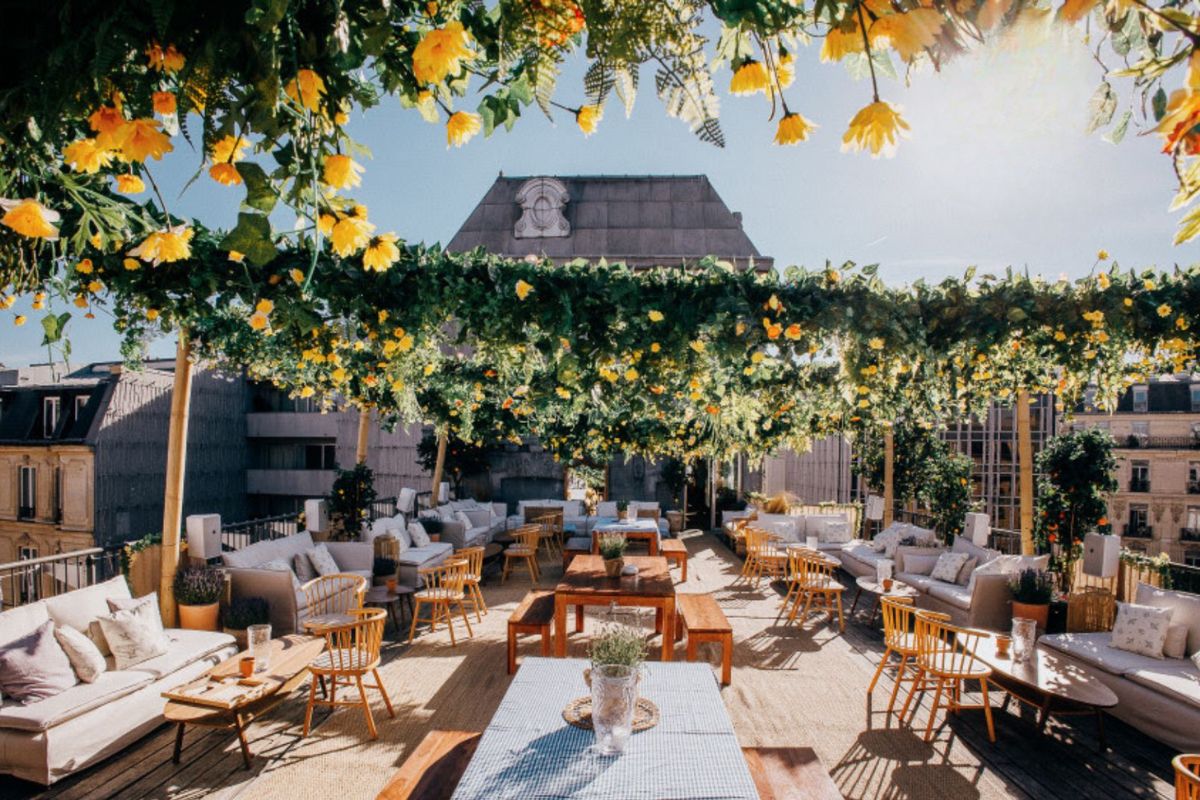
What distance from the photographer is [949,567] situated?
24.0 feet

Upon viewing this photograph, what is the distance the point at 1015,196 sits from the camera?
1.60 metres

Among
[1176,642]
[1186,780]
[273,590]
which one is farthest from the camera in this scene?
[273,590]

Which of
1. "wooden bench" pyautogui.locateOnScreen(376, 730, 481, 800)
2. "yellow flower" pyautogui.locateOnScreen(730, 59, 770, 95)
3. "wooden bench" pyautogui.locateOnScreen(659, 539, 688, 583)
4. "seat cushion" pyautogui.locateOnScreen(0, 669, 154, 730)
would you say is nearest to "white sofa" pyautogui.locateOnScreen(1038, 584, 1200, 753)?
"wooden bench" pyautogui.locateOnScreen(659, 539, 688, 583)

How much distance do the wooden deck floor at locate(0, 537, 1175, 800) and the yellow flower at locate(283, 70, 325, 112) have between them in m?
3.72

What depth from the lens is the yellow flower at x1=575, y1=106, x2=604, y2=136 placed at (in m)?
1.30

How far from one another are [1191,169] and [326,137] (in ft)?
4.92

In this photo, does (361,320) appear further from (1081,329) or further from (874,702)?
(1081,329)

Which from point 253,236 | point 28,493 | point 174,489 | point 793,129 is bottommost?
point 28,493

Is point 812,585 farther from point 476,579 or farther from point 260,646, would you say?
point 260,646

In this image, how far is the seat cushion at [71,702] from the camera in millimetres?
3471

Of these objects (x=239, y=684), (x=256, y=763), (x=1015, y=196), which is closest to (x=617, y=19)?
(x=1015, y=196)

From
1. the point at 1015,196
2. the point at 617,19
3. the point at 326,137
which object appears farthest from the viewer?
the point at 1015,196

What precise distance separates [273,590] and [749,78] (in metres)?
6.21

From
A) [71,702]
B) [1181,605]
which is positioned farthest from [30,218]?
[1181,605]
